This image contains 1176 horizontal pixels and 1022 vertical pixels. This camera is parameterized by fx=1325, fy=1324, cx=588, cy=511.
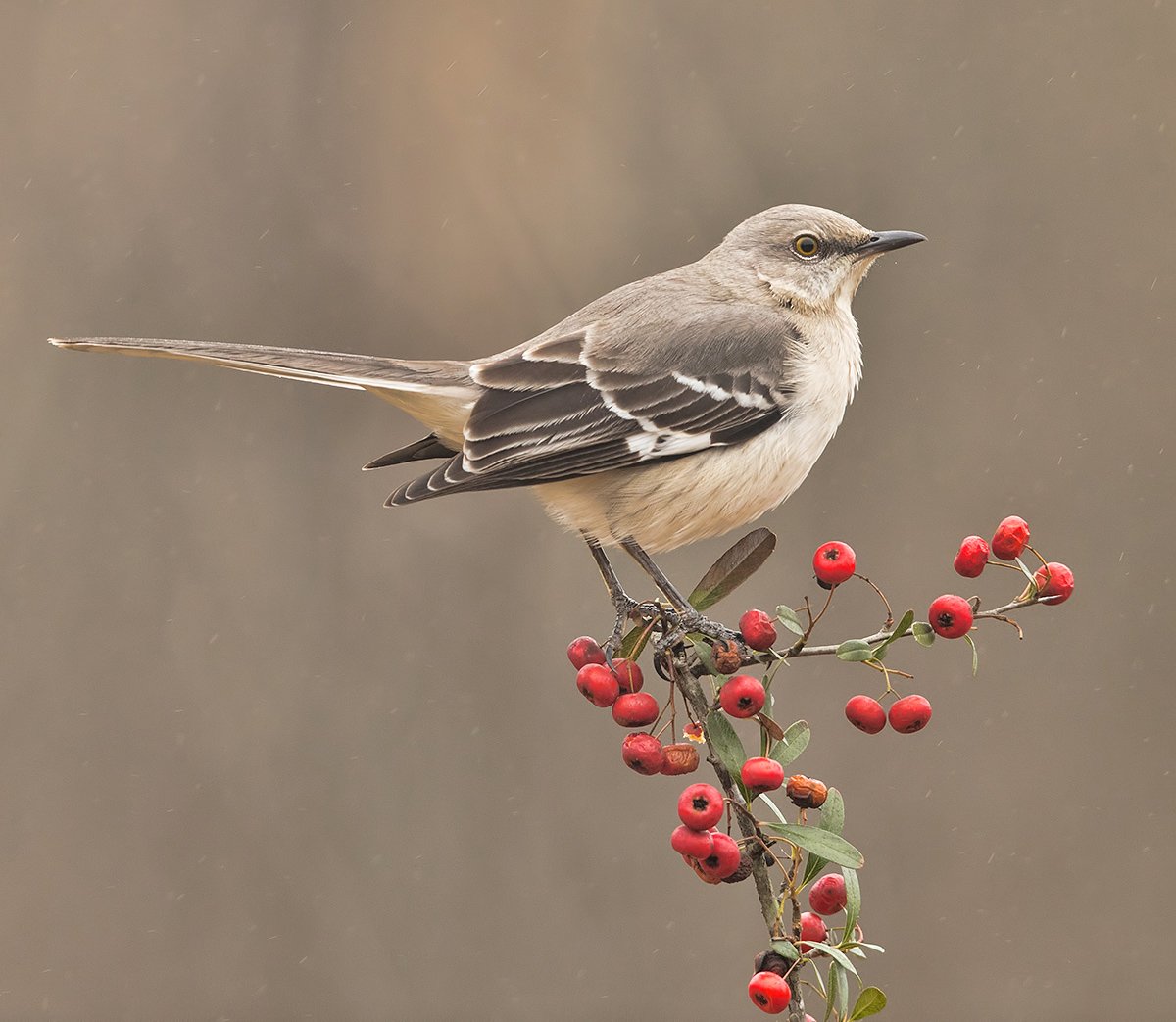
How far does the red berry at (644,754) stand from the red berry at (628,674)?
19 cm

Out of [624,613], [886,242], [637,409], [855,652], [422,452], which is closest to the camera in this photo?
[855,652]

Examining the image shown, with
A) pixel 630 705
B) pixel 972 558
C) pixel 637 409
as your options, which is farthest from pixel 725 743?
pixel 637 409

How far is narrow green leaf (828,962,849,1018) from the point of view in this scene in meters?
1.87

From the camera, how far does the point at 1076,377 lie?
20.5ft

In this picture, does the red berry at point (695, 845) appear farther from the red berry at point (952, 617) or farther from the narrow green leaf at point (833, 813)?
the red berry at point (952, 617)

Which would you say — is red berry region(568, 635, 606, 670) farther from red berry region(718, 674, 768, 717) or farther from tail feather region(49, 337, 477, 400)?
tail feather region(49, 337, 477, 400)

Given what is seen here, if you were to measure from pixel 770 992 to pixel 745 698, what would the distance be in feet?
1.54

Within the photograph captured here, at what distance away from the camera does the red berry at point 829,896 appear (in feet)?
7.22

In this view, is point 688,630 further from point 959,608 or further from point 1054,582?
point 1054,582

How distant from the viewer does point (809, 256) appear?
140 inches

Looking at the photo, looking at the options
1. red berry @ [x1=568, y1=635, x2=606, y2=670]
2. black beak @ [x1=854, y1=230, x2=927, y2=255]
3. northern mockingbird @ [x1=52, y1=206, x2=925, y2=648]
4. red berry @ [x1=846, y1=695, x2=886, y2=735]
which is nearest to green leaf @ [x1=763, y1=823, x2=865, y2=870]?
red berry @ [x1=846, y1=695, x2=886, y2=735]

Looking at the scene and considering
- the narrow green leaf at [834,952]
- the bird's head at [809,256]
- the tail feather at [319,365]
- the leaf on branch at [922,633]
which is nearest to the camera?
the narrow green leaf at [834,952]

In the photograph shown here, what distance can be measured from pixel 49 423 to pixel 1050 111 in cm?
488

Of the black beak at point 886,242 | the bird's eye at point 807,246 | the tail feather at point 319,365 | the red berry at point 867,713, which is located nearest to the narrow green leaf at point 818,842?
the red berry at point 867,713
